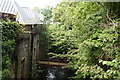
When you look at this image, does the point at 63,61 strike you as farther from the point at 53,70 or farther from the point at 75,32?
the point at 75,32

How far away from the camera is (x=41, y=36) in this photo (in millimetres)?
8016

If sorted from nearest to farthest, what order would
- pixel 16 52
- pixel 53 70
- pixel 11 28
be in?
pixel 11 28 → pixel 16 52 → pixel 53 70

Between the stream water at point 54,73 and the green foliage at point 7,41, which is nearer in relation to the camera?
the green foliage at point 7,41

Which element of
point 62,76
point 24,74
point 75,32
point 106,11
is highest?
point 106,11

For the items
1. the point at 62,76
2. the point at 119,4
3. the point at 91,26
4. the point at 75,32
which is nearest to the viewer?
the point at 119,4

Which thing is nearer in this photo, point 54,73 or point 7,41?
point 7,41

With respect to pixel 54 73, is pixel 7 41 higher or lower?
higher

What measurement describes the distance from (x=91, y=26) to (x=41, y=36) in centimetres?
586

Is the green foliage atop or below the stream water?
atop

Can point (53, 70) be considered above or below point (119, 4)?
below

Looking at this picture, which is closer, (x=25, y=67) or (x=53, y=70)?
(x=25, y=67)

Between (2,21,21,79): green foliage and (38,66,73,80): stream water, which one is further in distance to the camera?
(38,66,73,80): stream water

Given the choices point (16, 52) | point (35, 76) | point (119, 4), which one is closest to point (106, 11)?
point (119, 4)

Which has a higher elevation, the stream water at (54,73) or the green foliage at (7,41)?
the green foliage at (7,41)
